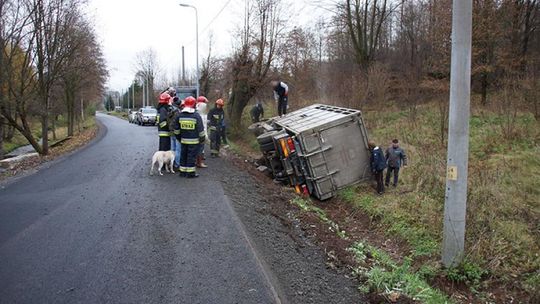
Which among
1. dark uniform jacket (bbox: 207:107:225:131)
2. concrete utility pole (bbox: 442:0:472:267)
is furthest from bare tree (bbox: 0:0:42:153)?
concrete utility pole (bbox: 442:0:472:267)

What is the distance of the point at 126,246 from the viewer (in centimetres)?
537

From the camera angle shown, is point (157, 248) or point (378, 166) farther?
point (378, 166)

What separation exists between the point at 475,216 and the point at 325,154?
12.5 ft

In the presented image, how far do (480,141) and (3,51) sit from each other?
17.2 metres

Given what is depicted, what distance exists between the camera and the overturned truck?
10.4 metres

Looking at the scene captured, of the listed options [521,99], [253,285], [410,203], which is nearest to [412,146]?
[521,99]

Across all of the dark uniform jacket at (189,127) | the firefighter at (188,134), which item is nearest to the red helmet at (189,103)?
the firefighter at (188,134)

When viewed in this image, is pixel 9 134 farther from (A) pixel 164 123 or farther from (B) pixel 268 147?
(B) pixel 268 147

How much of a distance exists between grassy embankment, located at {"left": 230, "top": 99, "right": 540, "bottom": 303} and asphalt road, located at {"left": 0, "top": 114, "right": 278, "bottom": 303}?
1.69 meters

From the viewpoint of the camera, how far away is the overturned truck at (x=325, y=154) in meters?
10.4

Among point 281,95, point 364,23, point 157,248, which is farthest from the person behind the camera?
point 364,23

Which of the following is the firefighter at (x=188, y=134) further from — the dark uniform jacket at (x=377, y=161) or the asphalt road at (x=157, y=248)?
the dark uniform jacket at (x=377, y=161)

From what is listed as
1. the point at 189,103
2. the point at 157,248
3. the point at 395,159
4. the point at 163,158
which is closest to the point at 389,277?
the point at 157,248

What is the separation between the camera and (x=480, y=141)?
13.6 m
